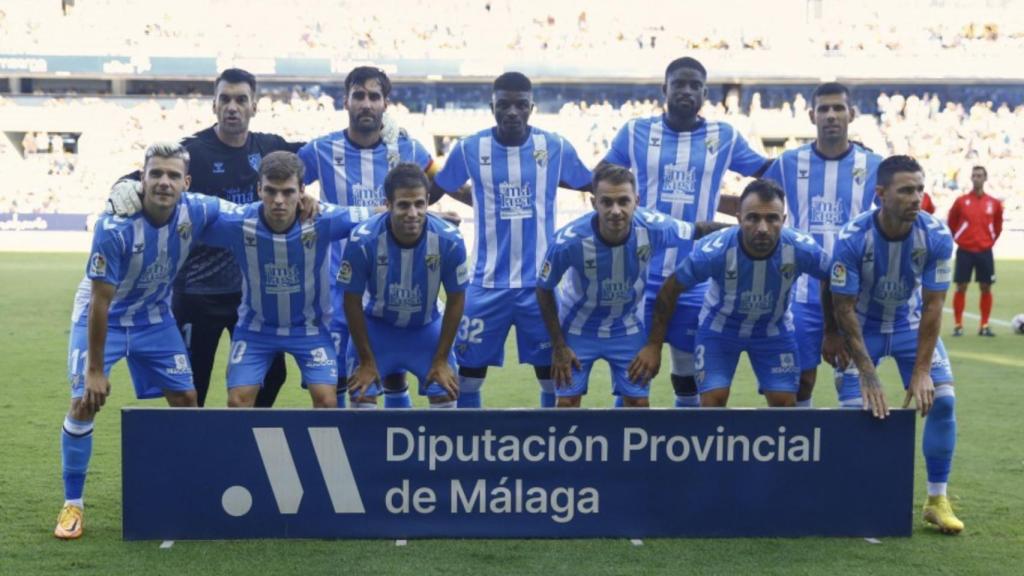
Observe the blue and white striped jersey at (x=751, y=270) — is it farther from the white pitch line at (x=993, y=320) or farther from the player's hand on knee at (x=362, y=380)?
the white pitch line at (x=993, y=320)

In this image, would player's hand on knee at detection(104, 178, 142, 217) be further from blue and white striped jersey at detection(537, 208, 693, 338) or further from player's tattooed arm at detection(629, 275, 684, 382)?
player's tattooed arm at detection(629, 275, 684, 382)

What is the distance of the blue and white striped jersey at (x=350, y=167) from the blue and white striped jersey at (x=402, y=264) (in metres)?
0.55

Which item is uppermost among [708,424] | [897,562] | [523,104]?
[523,104]

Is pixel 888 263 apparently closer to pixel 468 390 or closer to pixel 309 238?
pixel 468 390

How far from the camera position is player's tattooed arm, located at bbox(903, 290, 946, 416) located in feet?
16.1

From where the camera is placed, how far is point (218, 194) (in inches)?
228

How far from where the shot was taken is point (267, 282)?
536 centimetres

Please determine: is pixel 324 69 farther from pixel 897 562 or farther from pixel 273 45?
pixel 897 562

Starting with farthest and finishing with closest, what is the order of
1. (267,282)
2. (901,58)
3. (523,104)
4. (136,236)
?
(901,58)
(523,104)
(267,282)
(136,236)

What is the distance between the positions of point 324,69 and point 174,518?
29720 millimetres

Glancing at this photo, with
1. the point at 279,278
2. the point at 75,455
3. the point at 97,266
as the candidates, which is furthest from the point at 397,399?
the point at 97,266

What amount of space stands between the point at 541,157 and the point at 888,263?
178cm

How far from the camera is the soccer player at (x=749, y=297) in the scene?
206 inches

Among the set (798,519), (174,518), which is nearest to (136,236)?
(174,518)
